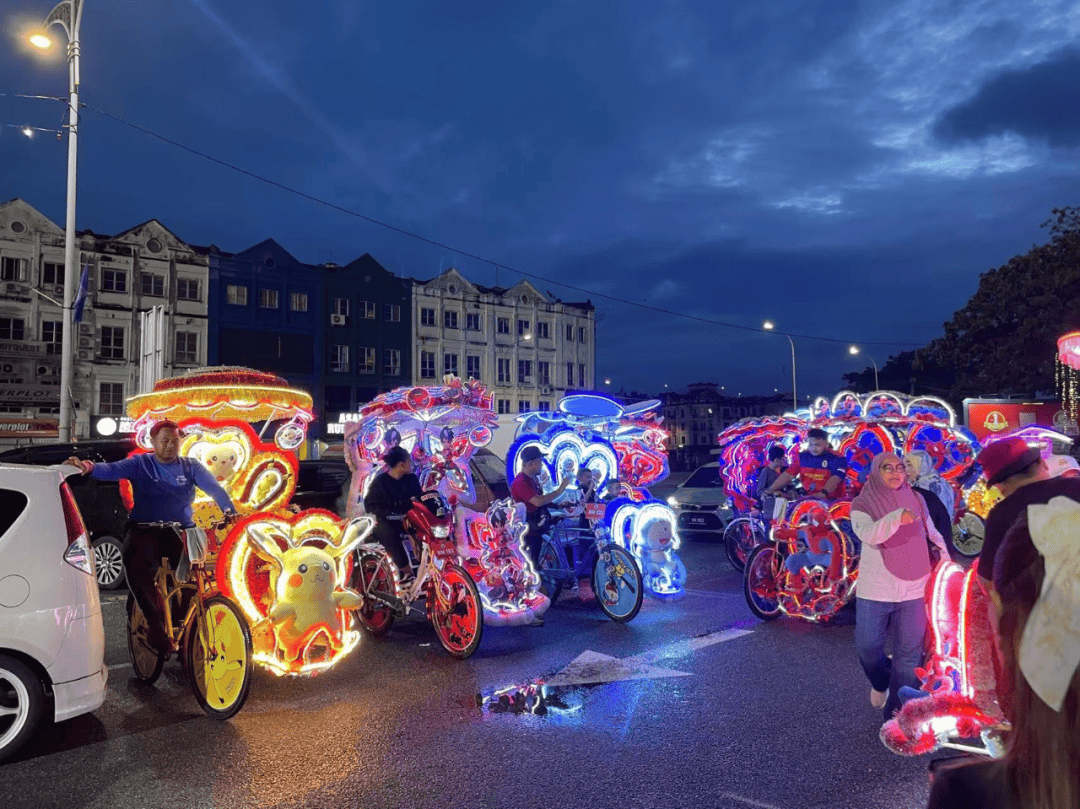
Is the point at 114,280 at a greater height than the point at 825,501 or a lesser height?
greater

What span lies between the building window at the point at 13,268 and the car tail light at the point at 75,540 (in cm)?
3750

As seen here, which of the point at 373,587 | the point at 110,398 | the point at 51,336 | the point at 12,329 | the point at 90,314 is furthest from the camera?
the point at 110,398

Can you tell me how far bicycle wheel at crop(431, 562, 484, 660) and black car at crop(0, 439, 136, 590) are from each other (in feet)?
19.2

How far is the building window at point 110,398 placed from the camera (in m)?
37.0

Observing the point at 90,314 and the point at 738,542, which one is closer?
the point at 738,542

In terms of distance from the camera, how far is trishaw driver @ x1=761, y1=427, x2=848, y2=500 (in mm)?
8945

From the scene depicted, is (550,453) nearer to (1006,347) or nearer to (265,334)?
(1006,347)

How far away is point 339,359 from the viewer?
44594 millimetres

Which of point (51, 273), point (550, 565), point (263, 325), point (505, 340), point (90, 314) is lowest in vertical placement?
point (550, 565)

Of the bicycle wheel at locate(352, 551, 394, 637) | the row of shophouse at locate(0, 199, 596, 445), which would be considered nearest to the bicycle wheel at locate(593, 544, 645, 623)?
the bicycle wheel at locate(352, 551, 394, 637)

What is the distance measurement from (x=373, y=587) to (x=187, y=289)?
121 ft

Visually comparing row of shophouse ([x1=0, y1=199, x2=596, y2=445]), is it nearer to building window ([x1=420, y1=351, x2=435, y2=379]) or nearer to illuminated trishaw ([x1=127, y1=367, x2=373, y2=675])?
building window ([x1=420, y1=351, x2=435, y2=379])

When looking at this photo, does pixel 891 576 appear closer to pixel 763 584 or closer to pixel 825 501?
pixel 825 501

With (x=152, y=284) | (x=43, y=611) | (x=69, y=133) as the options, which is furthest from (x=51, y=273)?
(x=43, y=611)
